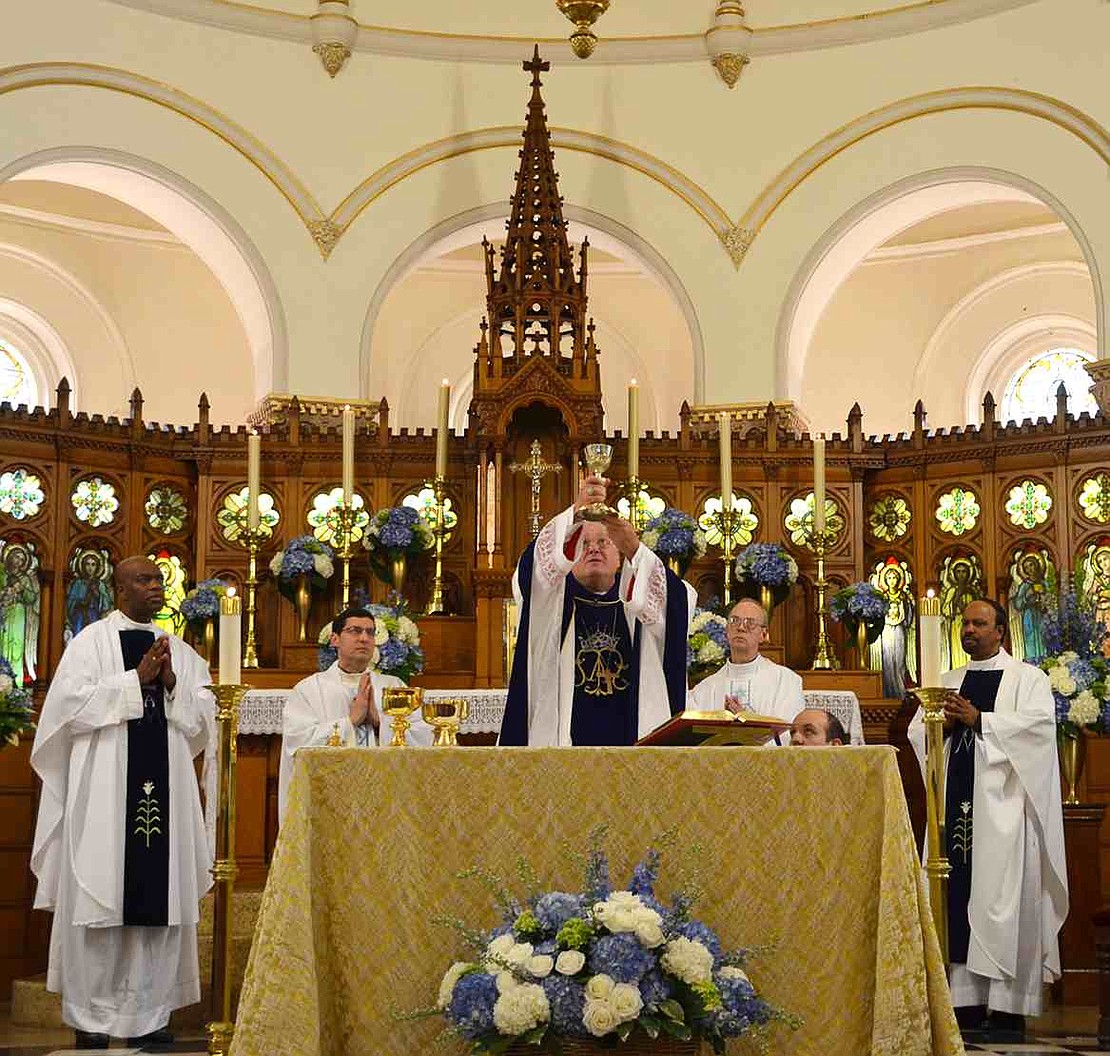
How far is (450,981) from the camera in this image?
15.5 feet

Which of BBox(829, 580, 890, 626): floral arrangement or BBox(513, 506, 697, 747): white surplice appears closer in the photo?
BBox(513, 506, 697, 747): white surplice

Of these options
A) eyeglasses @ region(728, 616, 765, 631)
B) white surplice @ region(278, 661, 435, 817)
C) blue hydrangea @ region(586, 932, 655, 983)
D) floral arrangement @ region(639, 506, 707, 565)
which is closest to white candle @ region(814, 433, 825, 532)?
floral arrangement @ region(639, 506, 707, 565)

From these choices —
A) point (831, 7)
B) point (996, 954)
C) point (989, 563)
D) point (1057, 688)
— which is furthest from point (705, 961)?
point (831, 7)

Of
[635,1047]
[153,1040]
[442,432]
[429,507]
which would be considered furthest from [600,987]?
[429,507]

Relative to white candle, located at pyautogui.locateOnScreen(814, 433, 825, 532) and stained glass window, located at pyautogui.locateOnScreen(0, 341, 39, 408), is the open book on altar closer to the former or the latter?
white candle, located at pyautogui.locateOnScreen(814, 433, 825, 532)

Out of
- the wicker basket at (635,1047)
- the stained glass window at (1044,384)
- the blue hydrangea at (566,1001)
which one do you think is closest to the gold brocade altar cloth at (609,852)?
the wicker basket at (635,1047)

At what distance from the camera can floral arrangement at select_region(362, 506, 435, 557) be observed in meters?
11.8

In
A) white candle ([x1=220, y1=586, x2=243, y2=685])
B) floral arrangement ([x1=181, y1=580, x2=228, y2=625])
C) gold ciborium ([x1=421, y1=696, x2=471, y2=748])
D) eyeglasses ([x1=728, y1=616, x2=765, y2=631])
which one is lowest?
gold ciborium ([x1=421, y1=696, x2=471, y2=748])

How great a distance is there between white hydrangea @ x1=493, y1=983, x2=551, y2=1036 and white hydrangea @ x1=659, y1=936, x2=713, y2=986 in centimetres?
34

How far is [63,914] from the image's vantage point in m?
8.07

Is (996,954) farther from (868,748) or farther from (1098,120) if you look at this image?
(1098,120)

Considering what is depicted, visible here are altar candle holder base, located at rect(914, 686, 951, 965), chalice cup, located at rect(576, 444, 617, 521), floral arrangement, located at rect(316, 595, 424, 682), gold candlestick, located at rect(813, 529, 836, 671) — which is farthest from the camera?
gold candlestick, located at rect(813, 529, 836, 671)

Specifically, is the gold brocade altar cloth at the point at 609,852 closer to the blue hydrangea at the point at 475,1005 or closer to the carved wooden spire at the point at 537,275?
the blue hydrangea at the point at 475,1005

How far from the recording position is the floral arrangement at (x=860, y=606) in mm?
11672
